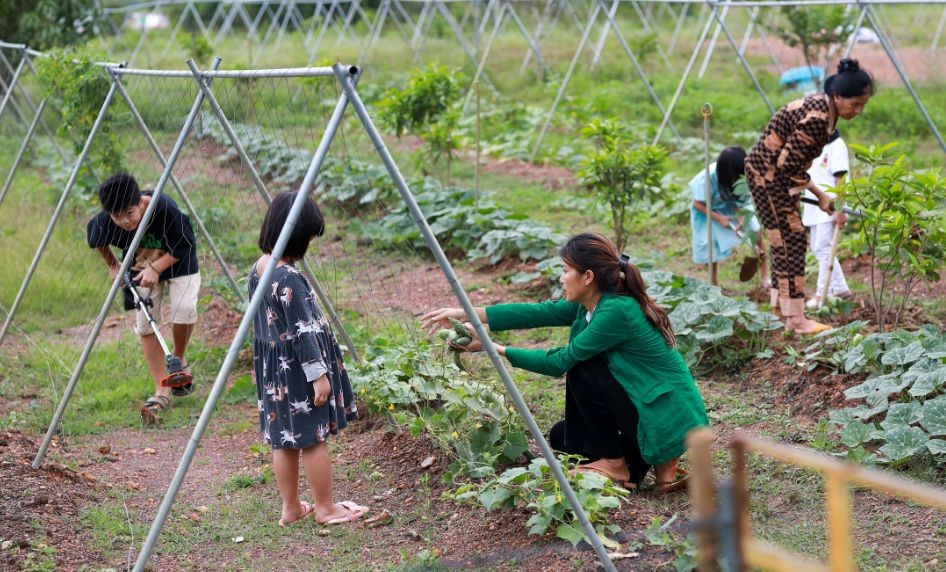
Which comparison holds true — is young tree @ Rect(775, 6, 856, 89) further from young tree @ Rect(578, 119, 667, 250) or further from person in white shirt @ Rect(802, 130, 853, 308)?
person in white shirt @ Rect(802, 130, 853, 308)

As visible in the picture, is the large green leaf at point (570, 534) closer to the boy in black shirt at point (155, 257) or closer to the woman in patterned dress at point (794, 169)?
the woman in patterned dress at point (794, 169)

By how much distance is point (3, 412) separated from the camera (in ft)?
19.0

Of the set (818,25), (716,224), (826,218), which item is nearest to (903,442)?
(826,218)

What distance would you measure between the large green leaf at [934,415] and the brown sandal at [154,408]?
389cm

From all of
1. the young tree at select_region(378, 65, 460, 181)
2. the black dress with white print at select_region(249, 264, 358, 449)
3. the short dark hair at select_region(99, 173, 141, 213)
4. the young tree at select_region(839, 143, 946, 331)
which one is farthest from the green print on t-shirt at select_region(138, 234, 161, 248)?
the young tree at select_region(378, 65, 460, 181)

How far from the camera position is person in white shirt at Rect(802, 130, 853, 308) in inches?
255

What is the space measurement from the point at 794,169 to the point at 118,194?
3677 mm

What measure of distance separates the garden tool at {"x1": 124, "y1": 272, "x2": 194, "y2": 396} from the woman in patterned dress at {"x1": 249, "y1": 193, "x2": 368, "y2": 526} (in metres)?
1.54

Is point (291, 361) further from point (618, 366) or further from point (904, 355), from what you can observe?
point (904, 355)

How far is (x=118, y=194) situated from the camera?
550 centimetres

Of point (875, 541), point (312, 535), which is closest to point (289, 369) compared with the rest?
point (312, 535)

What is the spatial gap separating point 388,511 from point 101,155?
5000mm

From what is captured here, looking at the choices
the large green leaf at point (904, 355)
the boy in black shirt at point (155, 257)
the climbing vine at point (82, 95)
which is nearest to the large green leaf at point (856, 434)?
the large green leaf at point (904, 355)

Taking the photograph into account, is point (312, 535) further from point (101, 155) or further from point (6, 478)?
point (101, 155)
